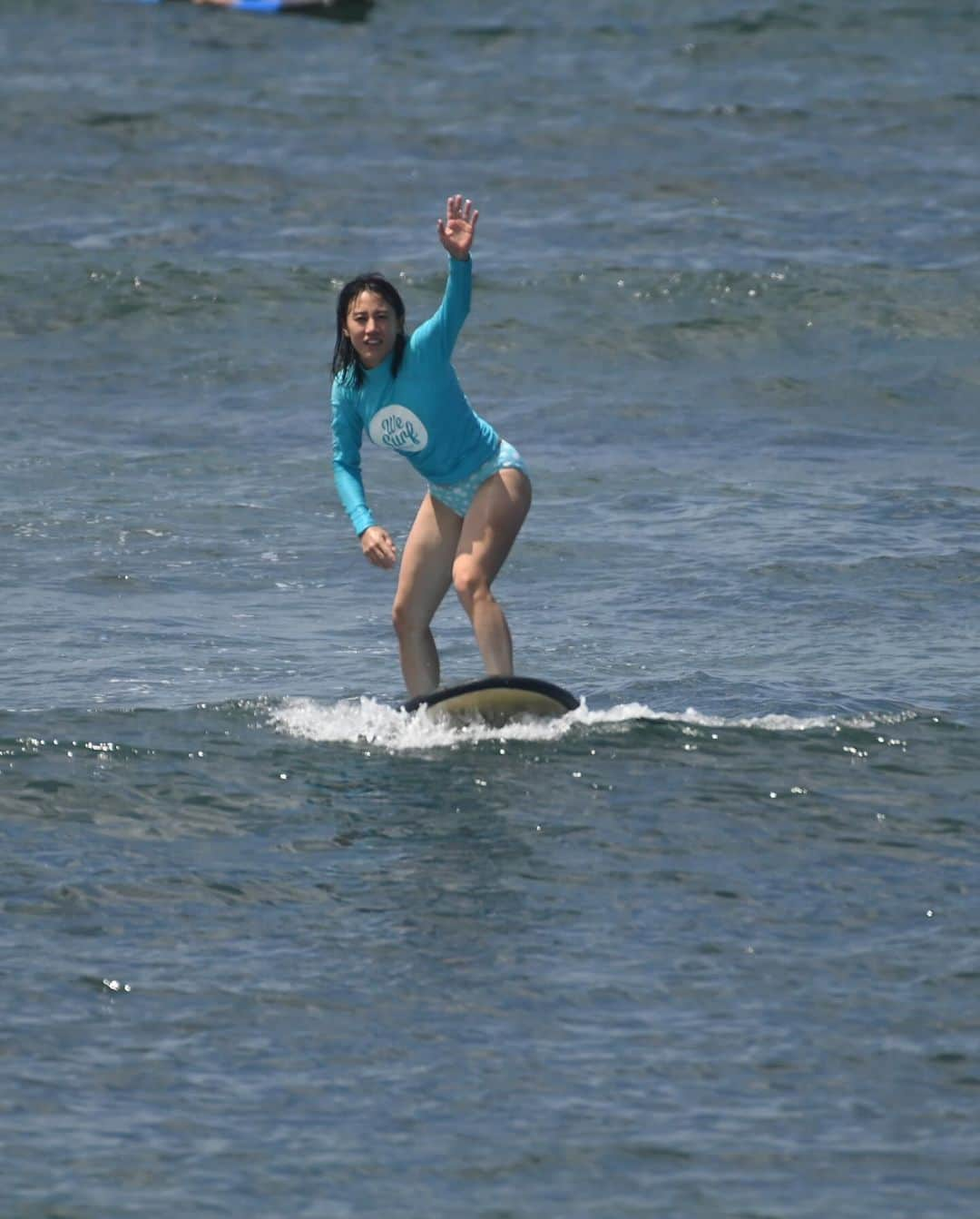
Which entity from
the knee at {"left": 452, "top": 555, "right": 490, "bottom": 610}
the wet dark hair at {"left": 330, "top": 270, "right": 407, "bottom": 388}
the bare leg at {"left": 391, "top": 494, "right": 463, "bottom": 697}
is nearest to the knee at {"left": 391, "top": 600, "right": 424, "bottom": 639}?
the bare leg at {"left": 391, "top": 494, "right": 463, "bottom": 697}

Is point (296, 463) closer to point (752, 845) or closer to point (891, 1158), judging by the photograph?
point (752, 845)

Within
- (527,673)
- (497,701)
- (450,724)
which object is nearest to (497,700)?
(497,701)

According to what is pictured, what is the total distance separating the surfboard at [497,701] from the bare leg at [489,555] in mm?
127

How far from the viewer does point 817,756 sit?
9219 mm

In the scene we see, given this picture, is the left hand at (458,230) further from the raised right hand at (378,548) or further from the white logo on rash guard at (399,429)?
the raised right hand at (378,548)

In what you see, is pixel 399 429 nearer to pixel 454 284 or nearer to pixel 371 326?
pixel 371 326

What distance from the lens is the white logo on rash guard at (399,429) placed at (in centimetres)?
919

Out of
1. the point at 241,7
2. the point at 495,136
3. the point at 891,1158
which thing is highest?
the point at 241,7

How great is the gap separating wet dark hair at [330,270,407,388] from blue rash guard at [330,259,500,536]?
0.08ft

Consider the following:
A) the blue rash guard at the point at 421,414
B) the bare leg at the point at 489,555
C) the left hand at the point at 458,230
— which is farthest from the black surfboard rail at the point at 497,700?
the left hand at the point at 458,230

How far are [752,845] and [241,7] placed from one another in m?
27.1

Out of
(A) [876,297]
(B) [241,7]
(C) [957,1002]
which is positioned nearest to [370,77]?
(B) [241,7]

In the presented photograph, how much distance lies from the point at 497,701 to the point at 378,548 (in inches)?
33.0

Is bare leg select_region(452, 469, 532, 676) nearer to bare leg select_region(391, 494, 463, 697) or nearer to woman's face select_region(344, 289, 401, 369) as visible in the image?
bare leg select_region(391, 494, 463, 697)
